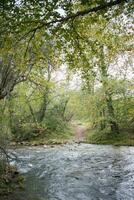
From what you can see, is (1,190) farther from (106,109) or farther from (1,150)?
(106,109)

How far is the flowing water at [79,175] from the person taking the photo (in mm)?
11867

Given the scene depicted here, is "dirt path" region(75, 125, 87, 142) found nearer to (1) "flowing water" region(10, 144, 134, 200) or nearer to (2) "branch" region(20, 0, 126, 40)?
(1) "flowing water" region(10, 144, 134, 200)

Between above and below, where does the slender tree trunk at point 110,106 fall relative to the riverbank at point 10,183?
above

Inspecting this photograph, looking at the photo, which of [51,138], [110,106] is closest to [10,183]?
[110,106]

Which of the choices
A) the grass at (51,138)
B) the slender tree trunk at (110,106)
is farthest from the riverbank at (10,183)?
the slender tree trunk at (110,106)

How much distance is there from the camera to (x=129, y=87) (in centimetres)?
2812

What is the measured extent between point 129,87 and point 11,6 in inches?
785

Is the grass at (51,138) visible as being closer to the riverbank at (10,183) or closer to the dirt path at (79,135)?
the dirt path at (79,135)

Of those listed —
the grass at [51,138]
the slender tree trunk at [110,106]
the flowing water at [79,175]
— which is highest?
the slender tree trunk at [110,106]

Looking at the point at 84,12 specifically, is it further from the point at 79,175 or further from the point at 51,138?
the point at 51,138

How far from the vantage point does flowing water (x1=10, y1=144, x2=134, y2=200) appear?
11.9 m

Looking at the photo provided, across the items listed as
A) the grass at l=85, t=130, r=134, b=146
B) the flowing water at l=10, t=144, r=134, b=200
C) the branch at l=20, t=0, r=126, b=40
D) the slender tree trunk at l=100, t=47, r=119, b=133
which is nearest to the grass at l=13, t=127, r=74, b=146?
the grass at l=85, t=130, r=134, b=146

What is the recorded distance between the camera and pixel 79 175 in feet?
50.0

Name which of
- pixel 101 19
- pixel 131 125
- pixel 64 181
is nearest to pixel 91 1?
pixel 101 19
